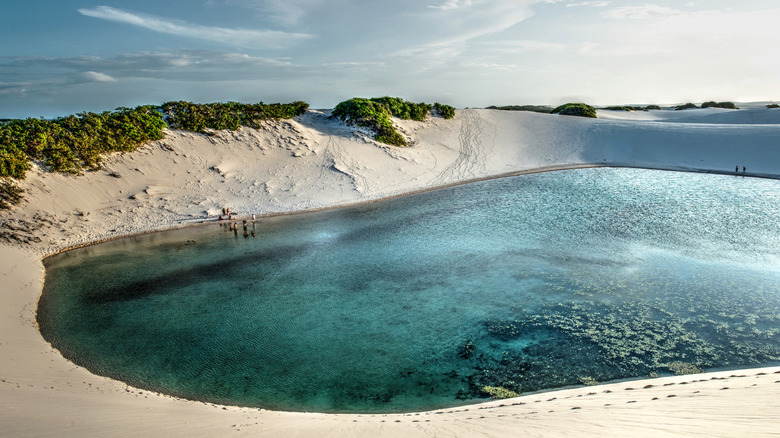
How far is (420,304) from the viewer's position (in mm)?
14312

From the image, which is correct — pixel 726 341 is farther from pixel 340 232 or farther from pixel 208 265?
pixel 208 265

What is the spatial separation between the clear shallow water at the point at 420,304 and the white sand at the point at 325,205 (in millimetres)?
1175

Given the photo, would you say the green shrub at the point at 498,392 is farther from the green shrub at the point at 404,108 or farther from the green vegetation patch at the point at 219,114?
the green shrub at the point at 404,108

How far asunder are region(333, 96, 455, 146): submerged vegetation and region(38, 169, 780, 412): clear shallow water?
17639 millimetres

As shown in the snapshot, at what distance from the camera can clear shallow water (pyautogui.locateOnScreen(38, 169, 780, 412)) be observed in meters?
10.5

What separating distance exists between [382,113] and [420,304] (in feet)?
104

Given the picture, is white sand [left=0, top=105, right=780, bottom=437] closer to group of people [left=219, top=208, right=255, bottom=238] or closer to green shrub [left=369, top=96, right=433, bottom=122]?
group of people [left=219, top=208, right=255, bottom=238]

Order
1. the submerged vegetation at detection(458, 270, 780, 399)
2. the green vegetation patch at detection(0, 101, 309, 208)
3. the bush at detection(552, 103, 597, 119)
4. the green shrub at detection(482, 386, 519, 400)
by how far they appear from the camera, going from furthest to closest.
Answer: the bush at detection(552, 103, 597, 119)
the green vegetation patch at detection(0, 101, 309, 208)
the submerged vegetation at detection(458, 270, 780, 399)
the green shrub at detection(482, 386, 519, 400)

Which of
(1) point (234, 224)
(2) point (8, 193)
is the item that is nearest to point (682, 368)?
(1) point (234, 224)

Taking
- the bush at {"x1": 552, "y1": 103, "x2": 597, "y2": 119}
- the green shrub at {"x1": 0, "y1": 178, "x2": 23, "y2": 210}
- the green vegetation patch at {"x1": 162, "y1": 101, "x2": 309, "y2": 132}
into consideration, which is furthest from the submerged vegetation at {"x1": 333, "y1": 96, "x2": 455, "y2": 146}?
the green shrub at {"x1": 0, "y1": 178, "x2": 23, "y2": 210}

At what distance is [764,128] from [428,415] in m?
47.6

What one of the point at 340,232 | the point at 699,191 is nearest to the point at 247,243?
the point at 340,232

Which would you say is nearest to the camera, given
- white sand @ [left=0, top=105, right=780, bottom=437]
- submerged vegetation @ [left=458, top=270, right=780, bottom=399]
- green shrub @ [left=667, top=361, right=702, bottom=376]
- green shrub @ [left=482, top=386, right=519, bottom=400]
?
white sand @ [left=0, top=105, right=780, bottom=437]

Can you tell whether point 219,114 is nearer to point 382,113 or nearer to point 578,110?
point 382,113
